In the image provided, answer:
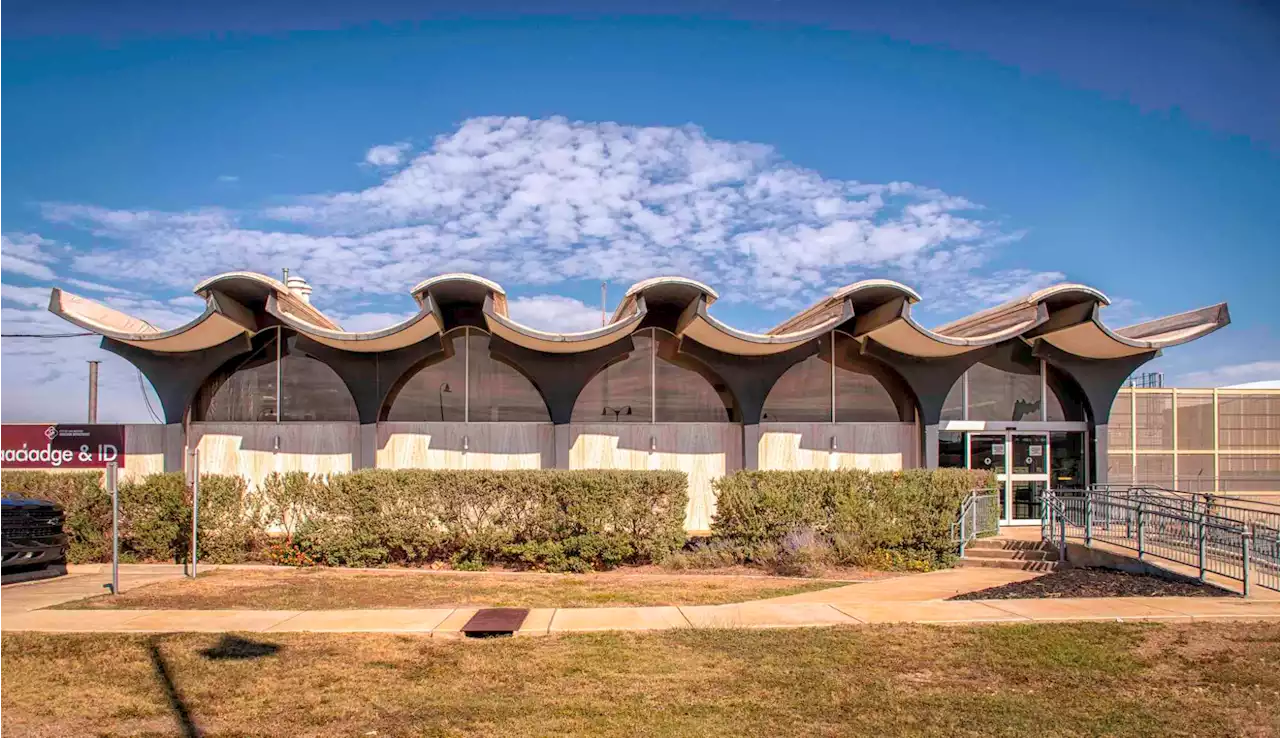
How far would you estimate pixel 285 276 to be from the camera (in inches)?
976

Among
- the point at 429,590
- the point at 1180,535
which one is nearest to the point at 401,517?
the point at 429,590

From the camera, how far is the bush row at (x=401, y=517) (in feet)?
48.4

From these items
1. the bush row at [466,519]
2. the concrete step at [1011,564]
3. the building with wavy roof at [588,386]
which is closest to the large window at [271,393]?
the building with wavy roof at [588,386]

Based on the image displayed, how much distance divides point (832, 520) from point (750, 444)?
3.70 meters

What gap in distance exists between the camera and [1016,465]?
20.6m

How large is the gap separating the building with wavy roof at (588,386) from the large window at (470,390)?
3 cm

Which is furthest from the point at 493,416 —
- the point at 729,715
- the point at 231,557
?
the point at 729,715

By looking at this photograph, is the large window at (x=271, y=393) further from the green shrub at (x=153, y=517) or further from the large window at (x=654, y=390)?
the large window at (x=654, y=390)

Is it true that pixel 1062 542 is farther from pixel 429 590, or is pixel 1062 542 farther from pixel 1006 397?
pixel 429 590

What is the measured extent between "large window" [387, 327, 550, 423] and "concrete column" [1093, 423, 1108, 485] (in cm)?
1237

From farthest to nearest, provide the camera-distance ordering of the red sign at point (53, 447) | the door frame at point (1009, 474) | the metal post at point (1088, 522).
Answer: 1. the door frame at point (1009, 474)
2. the red sign at point (53, 447)
3. the metal post at point (1088, 522)

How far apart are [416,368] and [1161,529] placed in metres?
14.1

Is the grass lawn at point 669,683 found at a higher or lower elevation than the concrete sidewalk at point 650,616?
higher

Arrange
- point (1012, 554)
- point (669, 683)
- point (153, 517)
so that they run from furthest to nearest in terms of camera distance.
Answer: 1. point (1012, 554)
2. point (153, 517)
3. point (669, 683)
